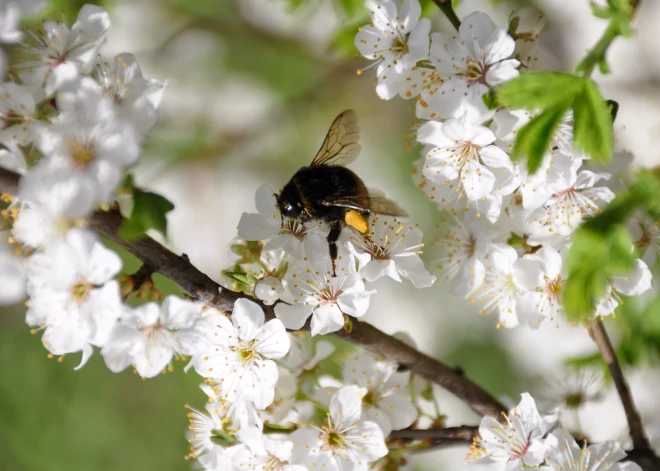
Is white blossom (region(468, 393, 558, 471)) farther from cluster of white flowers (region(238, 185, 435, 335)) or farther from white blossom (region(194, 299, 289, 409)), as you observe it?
white blossom (region(194, 299, 289, 409))

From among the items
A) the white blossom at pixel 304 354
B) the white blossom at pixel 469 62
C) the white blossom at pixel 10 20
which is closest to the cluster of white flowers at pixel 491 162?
the white blossom at pixel 469 62

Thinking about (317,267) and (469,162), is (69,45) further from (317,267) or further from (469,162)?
(469,162)

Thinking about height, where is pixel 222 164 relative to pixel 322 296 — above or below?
below

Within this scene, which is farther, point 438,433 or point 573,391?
point 573,391

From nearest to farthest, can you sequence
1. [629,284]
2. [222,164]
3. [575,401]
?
[629,284] → [575,401] → [222,164]

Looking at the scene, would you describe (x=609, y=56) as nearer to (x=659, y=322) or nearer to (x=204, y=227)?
(x=659, y=322)

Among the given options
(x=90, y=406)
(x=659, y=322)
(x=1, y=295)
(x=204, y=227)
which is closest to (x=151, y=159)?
(x=204, y=227)

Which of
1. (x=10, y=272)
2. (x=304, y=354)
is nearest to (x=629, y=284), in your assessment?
(x=304, y=354)

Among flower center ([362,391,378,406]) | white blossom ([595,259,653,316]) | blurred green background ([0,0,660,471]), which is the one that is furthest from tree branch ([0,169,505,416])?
blurred green background ([0,0,660,471])
